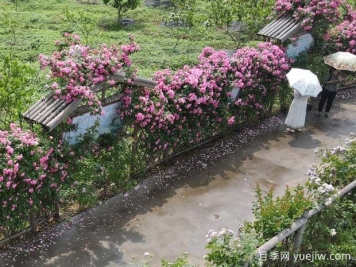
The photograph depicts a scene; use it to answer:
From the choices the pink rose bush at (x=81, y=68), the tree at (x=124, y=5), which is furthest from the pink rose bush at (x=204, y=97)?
the tree at (x=124, y=5)

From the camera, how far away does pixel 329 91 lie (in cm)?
1227

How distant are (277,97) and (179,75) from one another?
3.61 meters

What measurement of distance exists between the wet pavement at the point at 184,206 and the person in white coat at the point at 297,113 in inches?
7.2

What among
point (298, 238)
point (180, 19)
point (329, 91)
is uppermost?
point (180, 19)

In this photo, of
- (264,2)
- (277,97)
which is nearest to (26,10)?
(264,2)

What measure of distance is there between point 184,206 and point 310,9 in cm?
613

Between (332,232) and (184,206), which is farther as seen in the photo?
(184,206)

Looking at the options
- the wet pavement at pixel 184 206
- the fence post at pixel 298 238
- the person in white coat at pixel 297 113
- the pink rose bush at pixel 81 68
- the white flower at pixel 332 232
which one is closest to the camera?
the fence post at pixel 298 238

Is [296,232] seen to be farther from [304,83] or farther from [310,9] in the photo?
[310,9]

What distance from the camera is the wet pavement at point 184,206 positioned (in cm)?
743

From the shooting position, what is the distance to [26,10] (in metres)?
19.6

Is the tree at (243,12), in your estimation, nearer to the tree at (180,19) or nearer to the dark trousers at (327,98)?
the tree at (180,19)

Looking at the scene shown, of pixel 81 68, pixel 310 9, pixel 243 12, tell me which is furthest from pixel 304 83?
pixel 243 12

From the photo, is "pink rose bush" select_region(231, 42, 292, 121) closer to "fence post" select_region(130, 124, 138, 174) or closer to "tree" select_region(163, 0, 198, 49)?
"fence post" select_region(130, 124, 138, 174)
